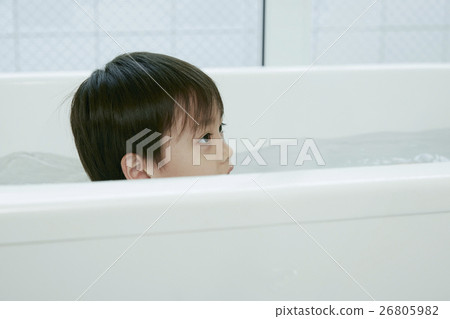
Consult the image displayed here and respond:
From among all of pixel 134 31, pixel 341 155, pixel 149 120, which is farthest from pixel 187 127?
pixel 134 31

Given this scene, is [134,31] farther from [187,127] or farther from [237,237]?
[237,237]

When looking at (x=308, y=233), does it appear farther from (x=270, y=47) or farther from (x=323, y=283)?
(x=270, y=47)

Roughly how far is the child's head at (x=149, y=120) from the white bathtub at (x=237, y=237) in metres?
0.28

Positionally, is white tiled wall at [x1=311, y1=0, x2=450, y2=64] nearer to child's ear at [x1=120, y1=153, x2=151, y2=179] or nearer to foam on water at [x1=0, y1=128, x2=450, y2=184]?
foam on water at [x1=0, y1=128, x2=450, y2=184]

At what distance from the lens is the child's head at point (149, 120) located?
2.94 feet

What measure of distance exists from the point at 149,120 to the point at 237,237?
328 mm

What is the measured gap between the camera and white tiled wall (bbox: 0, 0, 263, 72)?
1855 mm

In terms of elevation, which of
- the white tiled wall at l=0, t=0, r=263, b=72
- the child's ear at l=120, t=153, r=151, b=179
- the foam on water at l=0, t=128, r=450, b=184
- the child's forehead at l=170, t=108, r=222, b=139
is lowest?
the foam on water at l=0, t=128, r=450, b=184

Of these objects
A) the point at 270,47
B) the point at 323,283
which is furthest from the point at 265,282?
the point at 270,47

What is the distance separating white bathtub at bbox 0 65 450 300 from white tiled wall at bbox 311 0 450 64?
4.92 ft

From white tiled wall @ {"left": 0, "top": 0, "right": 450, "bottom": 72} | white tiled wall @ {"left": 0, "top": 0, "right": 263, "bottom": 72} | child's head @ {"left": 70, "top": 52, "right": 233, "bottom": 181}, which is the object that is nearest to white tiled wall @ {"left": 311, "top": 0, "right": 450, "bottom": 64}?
white tiled wall @ {"left": 0, "top": 0, "right": 450, "bottom": 72}

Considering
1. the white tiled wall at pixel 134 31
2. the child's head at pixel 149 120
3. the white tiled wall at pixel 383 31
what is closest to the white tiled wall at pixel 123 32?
the white tiled wall at pixel 134 31

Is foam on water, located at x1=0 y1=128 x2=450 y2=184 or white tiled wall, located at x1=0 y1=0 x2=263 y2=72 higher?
white tiled wall, located at x1=0 y1=0 x2=263 y2=72

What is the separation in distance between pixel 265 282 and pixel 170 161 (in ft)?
1.02
